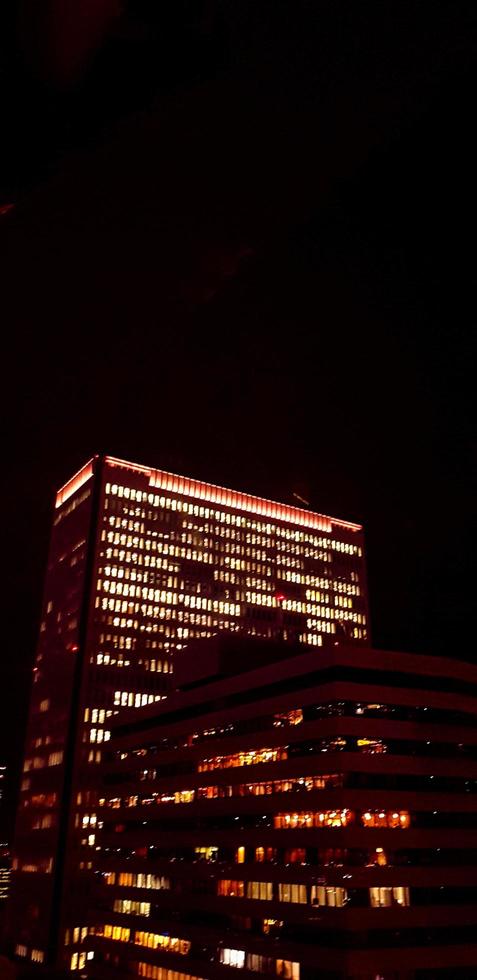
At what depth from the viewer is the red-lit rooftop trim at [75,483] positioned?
121944 millimetres

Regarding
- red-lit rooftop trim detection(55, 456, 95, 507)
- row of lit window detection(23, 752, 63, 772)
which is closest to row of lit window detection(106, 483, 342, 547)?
red-lit rooftop trim detection(55, 456, 95, 507)

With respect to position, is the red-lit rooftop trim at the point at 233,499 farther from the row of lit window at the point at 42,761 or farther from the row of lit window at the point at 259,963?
the row of lit window at the point at 259,963

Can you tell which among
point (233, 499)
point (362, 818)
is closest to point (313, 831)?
point (362, 818)

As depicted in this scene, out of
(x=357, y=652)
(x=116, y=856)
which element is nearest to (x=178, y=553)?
(x=116, y=856)

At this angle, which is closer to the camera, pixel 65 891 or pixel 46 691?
pixel 65 891

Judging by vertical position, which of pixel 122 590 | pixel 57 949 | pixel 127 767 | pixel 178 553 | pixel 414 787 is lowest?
pixel 57 949

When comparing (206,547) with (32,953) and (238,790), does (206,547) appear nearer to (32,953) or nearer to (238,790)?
(32,953)

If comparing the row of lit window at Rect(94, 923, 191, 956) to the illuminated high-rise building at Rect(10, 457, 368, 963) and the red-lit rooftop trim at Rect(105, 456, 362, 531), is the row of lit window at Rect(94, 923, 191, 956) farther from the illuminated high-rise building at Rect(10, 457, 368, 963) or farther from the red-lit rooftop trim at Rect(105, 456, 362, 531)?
→ the red-lit rooftop trim at Rect(105, 456, 362, 531)

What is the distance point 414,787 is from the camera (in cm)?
5403

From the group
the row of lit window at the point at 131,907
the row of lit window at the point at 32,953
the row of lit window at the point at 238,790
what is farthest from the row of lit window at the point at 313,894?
the row of lit window at the point at 32,953

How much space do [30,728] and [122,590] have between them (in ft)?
88.4

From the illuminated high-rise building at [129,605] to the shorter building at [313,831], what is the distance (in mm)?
26656

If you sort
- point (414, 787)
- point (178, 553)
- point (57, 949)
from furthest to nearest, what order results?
1. point (178, 553)
2. point (57, 949)
3. point (414, 787)

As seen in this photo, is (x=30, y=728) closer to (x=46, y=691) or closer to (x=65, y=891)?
(x=46, y=691)
